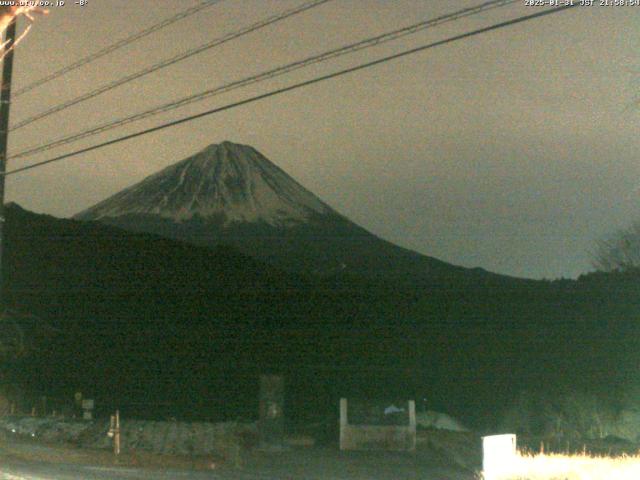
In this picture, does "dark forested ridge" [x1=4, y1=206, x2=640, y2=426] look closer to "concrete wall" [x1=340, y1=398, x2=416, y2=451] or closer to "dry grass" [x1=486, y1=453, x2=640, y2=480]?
"concrete wall" [x1=340, y1=398, x2=416, y2=451]

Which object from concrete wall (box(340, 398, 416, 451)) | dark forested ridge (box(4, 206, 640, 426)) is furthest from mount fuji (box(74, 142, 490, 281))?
concrete wall (box(340, 398, 416, 451))

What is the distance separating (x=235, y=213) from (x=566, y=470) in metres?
131

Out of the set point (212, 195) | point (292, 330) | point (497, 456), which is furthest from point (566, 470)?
point (212, 195)

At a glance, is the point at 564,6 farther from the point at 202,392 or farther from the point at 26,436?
the point at 202,392

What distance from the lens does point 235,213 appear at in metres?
142

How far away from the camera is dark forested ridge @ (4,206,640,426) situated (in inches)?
1496

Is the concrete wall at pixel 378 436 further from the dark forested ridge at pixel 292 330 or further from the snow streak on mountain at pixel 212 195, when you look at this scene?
the snow streak on mountain at pixel 212 195

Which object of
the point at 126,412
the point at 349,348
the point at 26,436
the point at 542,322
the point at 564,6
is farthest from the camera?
the point at 349,348

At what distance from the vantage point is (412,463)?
58.0 ft

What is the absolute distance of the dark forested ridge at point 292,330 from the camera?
38.0m

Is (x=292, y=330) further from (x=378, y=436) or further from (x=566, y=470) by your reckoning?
(x=566, y=470)

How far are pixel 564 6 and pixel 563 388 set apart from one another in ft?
81.0

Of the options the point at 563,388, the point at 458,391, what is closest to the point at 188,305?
the point at 458,391

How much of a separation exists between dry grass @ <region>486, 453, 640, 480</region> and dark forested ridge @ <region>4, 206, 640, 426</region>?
62.6 feet
